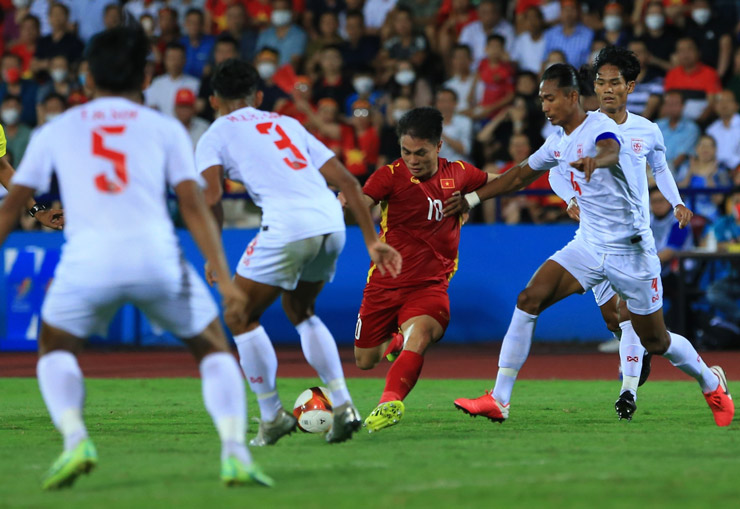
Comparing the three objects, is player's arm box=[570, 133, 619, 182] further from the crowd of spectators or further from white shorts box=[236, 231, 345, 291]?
the crowd of spectators

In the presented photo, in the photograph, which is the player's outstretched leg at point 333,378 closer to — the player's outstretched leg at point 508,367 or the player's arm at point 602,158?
the player's outstretched leg at point 508,367

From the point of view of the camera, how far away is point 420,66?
17469 millimetres

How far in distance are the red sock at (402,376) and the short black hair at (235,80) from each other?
6.77 feet

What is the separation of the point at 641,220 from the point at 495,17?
10.0 m

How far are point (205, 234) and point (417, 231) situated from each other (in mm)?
3492

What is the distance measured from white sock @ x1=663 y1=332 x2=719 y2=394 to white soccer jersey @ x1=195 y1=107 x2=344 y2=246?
2755mm

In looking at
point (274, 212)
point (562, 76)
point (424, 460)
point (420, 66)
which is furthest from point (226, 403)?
point (420, 66)

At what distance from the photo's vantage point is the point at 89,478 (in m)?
5.79

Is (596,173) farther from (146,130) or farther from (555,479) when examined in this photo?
(146,130)

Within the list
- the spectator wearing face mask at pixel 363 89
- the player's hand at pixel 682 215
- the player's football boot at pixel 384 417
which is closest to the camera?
the player's football boot at pixel 384 417

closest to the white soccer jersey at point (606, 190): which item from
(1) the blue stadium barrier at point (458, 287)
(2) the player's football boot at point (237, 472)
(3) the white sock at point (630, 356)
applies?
(3) the white sock at point (630, 356)

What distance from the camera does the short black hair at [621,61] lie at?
8.63 meters

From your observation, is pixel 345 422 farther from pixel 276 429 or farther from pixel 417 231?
pixel 417 231

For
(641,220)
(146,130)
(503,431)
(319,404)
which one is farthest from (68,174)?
(641,220)
